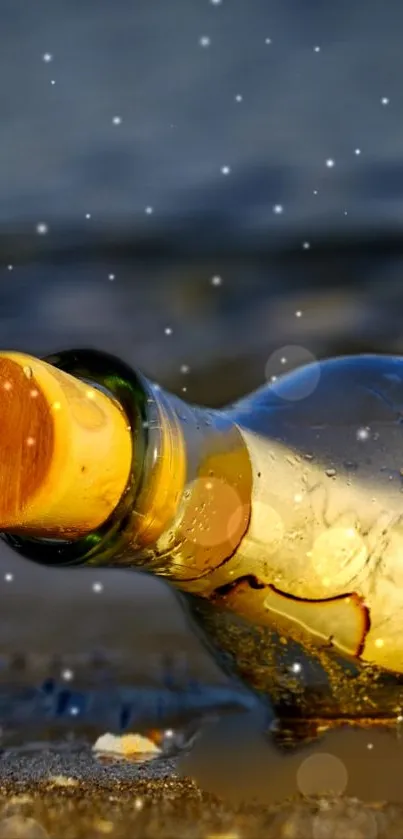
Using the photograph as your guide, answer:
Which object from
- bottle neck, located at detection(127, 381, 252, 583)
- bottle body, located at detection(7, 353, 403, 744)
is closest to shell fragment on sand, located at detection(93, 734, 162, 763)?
bottle body, located at detection(7, 353, 403, 744)

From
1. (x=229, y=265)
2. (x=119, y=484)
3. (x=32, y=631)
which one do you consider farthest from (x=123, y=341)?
(x=119, y=484)

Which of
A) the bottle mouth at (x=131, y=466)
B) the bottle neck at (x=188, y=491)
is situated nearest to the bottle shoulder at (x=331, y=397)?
the bottle neck at (x=188, y=491)

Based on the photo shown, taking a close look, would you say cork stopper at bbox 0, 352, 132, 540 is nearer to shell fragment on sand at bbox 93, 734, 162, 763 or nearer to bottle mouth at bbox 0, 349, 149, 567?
bottle mouth at bbox 0, 349, 149, 567

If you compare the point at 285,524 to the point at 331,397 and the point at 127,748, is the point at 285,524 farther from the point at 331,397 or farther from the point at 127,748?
the point at 127,748

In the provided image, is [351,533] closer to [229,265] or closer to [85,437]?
[85,437]

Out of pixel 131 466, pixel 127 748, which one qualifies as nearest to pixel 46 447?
pixel 131 466

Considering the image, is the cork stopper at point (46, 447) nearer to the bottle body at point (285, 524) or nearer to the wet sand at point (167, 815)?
the bottle body at point (285, 524)
